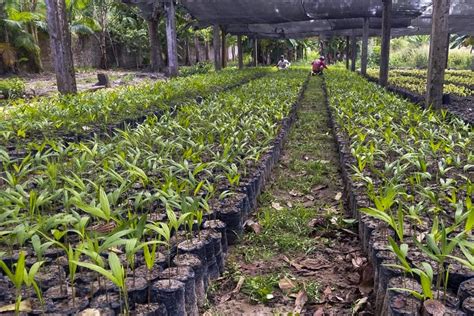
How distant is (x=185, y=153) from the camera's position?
3.72m

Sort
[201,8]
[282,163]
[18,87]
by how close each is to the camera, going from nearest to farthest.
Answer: [282,163] < [18,87] < [201,8]

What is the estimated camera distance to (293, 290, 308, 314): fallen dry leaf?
2328 millimetres

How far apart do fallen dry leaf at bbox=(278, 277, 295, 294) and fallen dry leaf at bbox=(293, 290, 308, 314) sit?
0.09m

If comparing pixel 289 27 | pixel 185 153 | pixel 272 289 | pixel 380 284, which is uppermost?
pixel 289 27

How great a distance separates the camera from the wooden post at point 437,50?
21.3 ft

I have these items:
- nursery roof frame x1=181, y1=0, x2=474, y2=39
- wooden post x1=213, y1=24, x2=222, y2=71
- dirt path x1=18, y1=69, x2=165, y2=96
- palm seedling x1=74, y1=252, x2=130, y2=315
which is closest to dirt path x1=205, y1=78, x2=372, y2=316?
palm seedling x1=74, y1=252, x2=130, y2=315

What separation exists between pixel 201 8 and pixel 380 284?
12055 mm

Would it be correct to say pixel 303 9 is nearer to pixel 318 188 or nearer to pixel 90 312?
pixel 318 188

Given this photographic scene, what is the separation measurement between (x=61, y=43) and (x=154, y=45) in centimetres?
1244

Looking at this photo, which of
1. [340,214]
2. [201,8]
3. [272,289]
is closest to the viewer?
[272,289]

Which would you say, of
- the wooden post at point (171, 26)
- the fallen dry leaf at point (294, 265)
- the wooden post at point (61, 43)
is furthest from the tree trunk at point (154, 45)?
the fallen dry leaf at point (294, 265)

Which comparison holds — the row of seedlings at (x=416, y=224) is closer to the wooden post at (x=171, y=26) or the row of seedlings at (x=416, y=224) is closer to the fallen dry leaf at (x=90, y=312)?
the fallen dry leaf at (x=90, y=312)

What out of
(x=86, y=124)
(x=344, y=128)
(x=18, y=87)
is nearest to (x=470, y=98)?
(x=344, y=128)

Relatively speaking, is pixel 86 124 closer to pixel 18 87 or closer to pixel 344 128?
pixel 344 128
